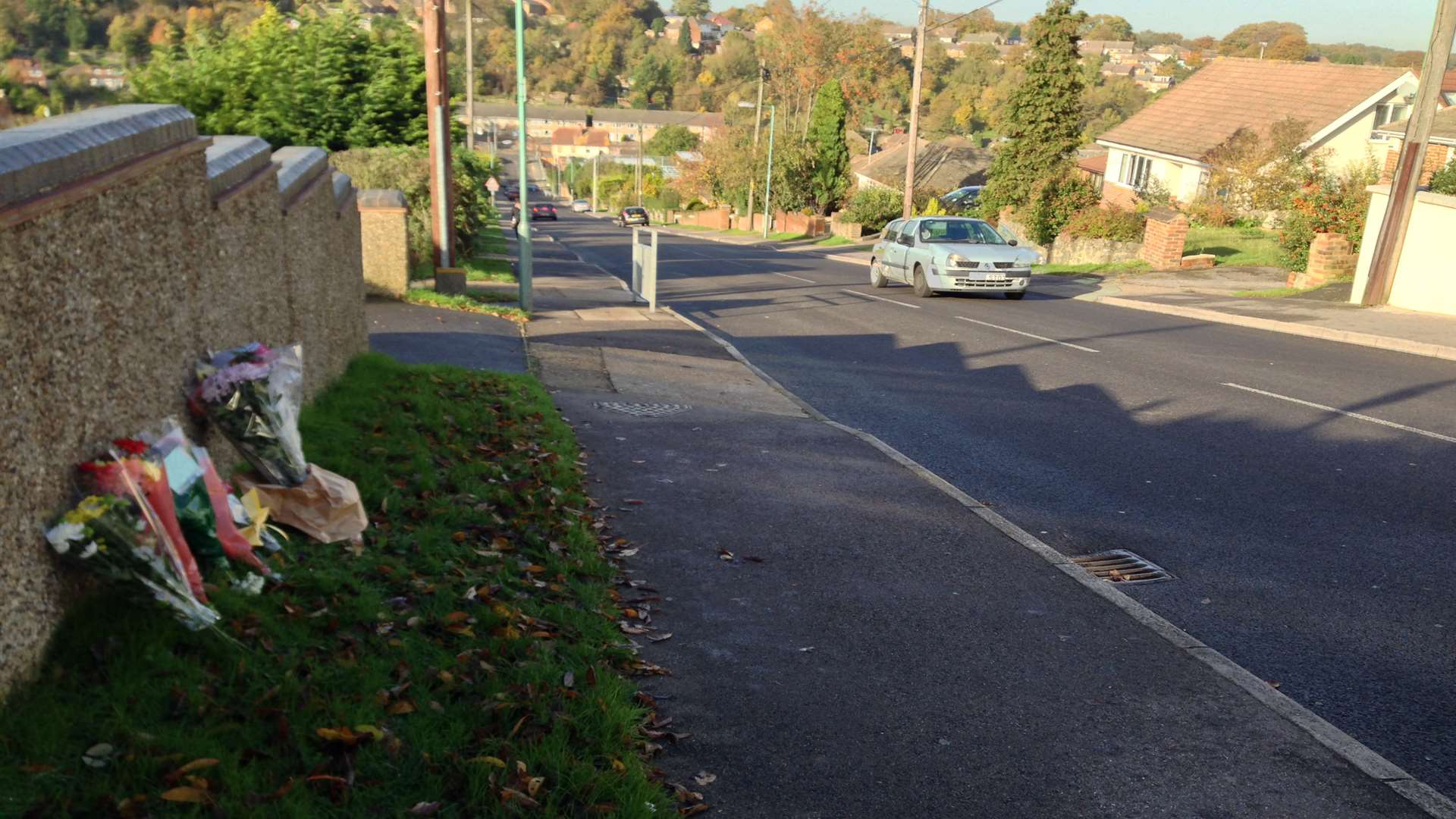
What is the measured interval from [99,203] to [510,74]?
177 meters

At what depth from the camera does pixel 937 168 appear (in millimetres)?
71312

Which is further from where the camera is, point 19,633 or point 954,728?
point 954,728

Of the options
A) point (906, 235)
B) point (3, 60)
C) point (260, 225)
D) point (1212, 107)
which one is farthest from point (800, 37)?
point (260, 225)

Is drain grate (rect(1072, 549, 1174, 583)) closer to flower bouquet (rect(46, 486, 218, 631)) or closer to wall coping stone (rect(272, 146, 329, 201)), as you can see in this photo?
flower bouquet (rect(46, 486, 218, 631))

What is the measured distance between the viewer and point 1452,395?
1248 centimetres

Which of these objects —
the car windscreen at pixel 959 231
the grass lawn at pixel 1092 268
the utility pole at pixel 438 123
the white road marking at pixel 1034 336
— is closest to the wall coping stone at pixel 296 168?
the utility pole at pixel 438 123

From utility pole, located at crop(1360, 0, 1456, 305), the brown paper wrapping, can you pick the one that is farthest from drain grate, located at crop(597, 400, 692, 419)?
utility pole, located at crop(1360, 0, 1456, 305)

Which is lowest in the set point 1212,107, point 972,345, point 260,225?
point 972,345

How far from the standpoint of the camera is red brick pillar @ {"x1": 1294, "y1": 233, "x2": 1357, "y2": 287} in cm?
2420

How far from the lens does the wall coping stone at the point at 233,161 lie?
541cm

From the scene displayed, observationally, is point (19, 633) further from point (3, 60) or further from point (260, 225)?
point (3, 60)

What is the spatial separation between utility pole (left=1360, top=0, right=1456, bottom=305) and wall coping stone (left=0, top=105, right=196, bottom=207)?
2107cm

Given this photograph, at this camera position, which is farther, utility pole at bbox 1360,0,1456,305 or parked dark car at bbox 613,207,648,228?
parked dark car at bbox 613,207,648,228

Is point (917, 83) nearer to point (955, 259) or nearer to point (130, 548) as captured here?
point (955, 259)
